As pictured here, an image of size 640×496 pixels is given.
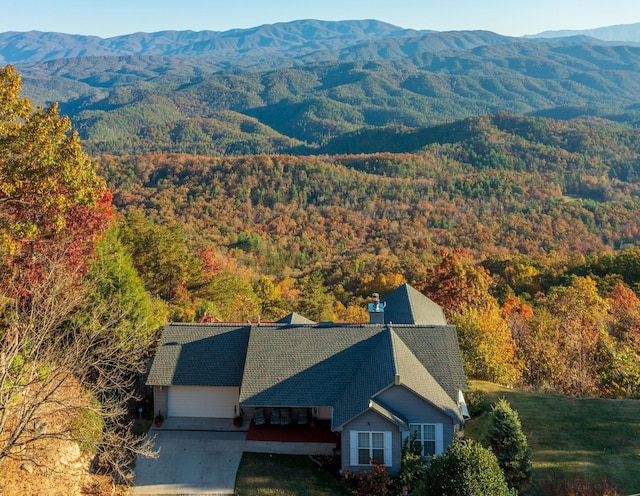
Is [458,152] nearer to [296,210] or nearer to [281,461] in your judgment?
[296,210]

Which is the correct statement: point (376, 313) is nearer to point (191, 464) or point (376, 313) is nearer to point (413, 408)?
point (413, 408)

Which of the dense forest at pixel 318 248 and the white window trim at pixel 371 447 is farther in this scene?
the white window trim at pixel 371 447

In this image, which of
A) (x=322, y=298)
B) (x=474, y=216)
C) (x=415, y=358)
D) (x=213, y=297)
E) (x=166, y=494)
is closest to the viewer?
(x=166, y=494)

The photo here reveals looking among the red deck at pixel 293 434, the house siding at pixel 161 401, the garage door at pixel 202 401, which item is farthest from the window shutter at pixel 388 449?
the house siding at pixel 161 401

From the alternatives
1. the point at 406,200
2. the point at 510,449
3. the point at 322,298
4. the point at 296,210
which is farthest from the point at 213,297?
the point at 406,200

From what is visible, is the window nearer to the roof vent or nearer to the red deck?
the red deck

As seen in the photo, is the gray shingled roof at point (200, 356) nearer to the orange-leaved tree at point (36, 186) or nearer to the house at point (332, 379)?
the house at point (332, 379)
